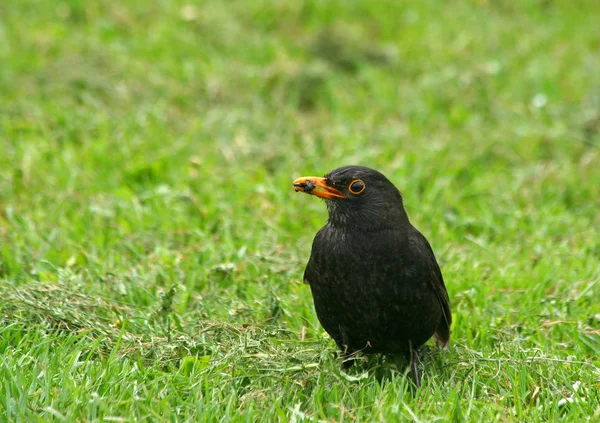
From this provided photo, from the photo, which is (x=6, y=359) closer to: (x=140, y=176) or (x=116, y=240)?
(x=116, y=240)

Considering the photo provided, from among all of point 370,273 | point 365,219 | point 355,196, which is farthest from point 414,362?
point 355,196

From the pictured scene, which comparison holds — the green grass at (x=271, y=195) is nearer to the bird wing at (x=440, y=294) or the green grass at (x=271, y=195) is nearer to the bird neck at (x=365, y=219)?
the bird wing at (x=440, y=294)

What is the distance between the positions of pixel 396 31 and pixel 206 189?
4.68 m

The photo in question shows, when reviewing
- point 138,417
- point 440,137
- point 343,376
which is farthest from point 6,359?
point 440,137

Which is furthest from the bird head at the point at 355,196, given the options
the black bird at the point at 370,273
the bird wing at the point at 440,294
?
the bird wing at the point at 440,294

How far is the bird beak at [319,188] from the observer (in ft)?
13.9

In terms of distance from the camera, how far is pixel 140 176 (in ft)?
22.2

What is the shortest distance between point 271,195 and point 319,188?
7.71ft

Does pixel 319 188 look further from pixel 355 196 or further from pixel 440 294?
pixel 440 294

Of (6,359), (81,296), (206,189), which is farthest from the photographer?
(206,189)

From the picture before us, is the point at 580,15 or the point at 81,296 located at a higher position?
the point at 580,15

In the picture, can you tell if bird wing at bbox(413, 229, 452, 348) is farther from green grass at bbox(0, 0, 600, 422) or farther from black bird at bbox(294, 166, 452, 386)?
green grass at bbox(0, 0, 600, 422)

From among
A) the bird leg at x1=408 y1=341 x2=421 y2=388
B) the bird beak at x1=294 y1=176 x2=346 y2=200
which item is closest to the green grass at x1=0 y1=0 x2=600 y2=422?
the bird leg at x1=408 y1=341 x2=421 y2=388

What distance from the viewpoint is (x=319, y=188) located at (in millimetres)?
4266
